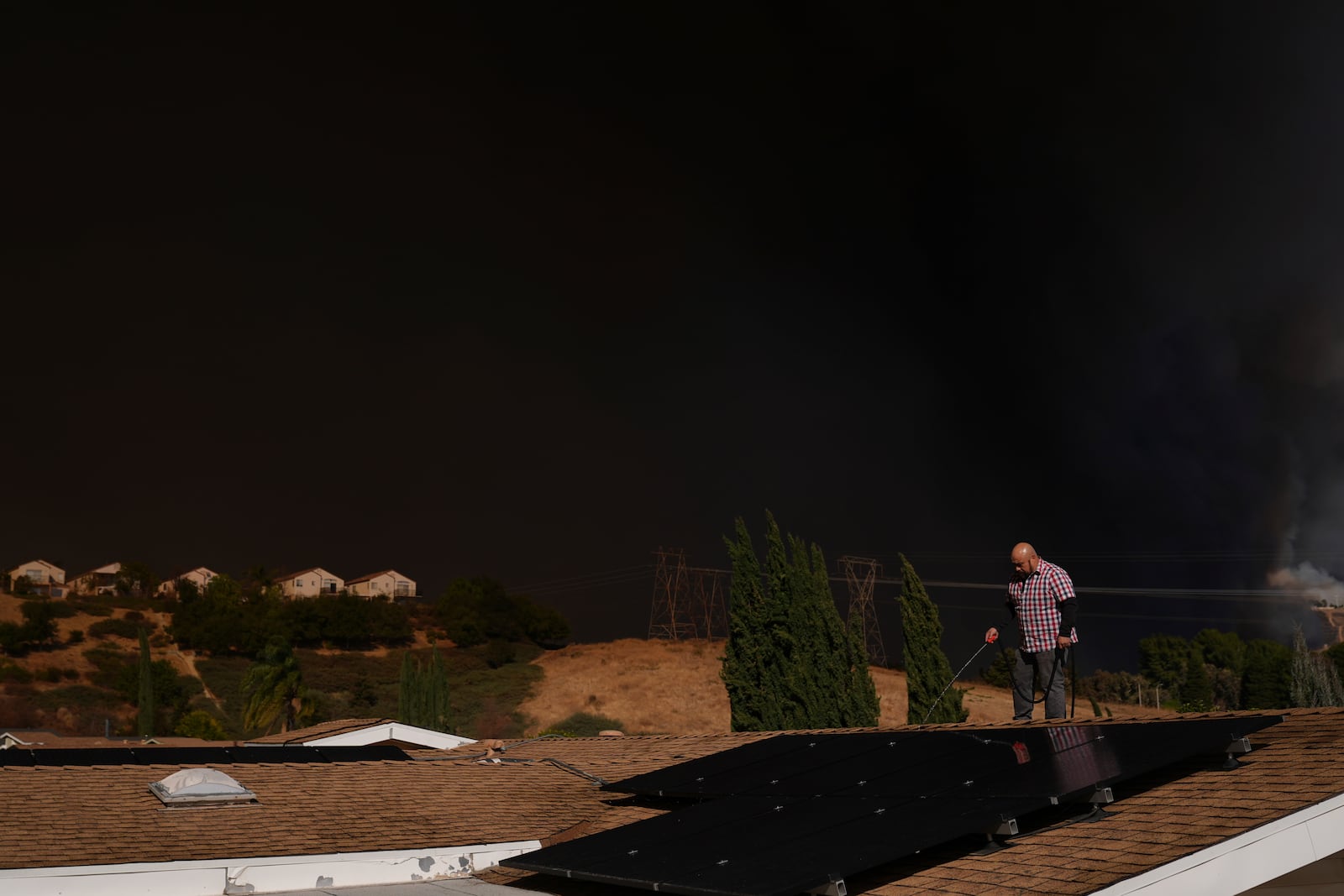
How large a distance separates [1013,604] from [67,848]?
31.9 feet

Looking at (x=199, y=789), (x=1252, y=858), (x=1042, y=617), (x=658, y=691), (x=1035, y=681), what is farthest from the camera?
(x=658, y=691)

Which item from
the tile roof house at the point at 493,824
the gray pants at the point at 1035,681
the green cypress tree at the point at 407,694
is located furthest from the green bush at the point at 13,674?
the gray pants at the point at 1035,681

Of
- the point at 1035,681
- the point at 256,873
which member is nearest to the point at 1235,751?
the point at 1035,681

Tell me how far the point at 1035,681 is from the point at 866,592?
169ft

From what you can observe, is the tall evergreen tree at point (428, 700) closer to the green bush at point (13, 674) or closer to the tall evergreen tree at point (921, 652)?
the tall evergreen tree at point (921, 652)

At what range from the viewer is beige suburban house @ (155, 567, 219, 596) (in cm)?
10388

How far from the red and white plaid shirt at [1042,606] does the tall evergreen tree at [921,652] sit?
72.1 feet

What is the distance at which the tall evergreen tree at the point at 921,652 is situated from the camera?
3456 centimetres

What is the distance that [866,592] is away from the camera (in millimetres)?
63781

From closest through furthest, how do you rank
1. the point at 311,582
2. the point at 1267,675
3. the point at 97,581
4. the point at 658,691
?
1. the point at 658,691
2. the point at 1267,675
3. the point at 97,581
4. the point at 311,582

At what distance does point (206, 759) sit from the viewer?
13.9 meters

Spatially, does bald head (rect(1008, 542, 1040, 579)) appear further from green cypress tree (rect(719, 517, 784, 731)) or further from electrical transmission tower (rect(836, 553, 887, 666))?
electrical transmission tower (rect(836, 553, 887, 666))

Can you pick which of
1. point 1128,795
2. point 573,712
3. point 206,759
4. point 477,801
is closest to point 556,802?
point 477,801

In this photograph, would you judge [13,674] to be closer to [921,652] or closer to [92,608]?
[92,608]
